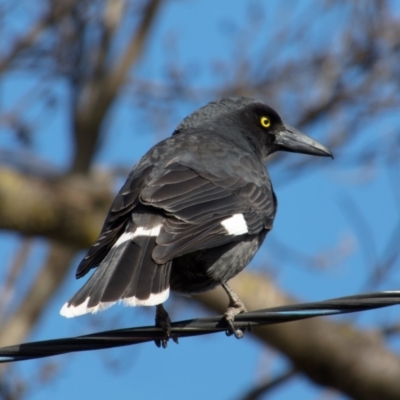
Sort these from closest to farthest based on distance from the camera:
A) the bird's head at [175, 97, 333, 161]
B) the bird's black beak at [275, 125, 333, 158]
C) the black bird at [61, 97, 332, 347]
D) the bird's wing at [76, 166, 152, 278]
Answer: the black bird at [61, 97, 332, 347], the bird's wing at [76, 166, 152, 278], the bird's head at [175, 97, 333, 161], the bird's black beak at [275, 125, 333, 158]

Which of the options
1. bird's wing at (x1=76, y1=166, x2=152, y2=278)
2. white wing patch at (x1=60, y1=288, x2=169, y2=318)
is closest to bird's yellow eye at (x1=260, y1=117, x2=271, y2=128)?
bird's wing at (x1=76, y1=166, x2=152, y2=278)

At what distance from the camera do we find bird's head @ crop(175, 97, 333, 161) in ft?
20.3

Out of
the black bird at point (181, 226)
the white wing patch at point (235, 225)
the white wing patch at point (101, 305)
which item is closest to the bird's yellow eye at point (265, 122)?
the black bird at point (181, 226)

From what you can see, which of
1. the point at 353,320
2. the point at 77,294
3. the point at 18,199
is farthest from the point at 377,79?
the point at 77,294

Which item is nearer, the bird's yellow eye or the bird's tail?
the bird's tail

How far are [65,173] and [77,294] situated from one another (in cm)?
604

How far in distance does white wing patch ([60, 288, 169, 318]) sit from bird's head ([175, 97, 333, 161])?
230 cm

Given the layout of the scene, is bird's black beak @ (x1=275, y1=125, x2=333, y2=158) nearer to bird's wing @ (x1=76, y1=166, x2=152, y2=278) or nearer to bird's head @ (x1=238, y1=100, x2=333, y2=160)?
bird's head @ (x1=238, y1=100, x2=333, y2=160)

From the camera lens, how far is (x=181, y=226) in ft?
14.2

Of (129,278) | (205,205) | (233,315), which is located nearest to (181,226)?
(205,205)

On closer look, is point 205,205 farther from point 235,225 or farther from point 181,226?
point 181,226

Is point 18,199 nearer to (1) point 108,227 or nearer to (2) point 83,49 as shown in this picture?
(2) point 83,49

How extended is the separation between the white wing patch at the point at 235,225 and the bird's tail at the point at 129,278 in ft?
1.22

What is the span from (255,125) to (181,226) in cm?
214
